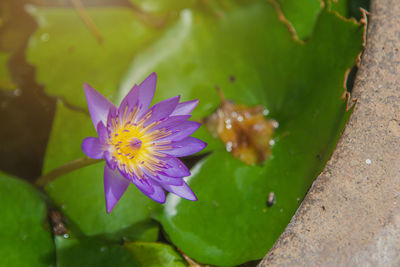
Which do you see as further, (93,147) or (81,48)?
(81,48)

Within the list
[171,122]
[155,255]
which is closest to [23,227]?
[155,255]

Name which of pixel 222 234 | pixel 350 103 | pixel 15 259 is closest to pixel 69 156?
pixel 15 259

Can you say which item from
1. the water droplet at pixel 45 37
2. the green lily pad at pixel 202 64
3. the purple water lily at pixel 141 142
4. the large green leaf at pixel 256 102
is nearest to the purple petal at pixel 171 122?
the purple water lily at pixel 141 142

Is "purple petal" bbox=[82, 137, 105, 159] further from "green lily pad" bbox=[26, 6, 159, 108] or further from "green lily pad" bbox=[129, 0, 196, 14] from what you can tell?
"green lily pad" bbox=[129, 0, 196, 14]

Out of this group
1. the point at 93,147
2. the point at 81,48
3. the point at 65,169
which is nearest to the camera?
the point at 93,147

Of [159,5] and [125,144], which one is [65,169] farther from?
[159,5]

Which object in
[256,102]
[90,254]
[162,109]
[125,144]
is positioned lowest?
[90,254]

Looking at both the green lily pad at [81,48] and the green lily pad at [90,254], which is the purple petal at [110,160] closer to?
the green lily pad at [90,254]

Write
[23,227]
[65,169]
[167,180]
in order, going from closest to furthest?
[167,180] → [65,169] → [23,227]
